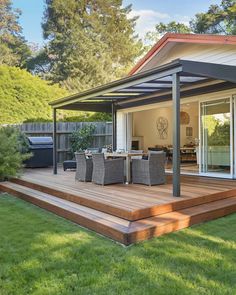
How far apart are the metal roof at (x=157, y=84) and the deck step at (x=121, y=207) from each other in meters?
2.41

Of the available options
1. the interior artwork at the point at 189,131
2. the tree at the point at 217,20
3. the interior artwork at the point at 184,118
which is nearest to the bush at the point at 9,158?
the interior artwork at the point at 184,118

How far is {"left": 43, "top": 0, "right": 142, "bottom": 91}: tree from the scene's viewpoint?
2558 cm

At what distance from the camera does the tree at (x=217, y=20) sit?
25531 millimetres

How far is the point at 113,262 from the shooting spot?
12.8 ft

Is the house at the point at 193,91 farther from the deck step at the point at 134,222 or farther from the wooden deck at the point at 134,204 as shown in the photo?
the deck step at the point at 134,222

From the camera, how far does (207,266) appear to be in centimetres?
376

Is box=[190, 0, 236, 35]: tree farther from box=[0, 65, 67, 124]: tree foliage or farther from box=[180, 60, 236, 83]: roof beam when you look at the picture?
box=[180, 60, 236, 83]: roof beam

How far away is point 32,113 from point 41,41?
47.5 ft

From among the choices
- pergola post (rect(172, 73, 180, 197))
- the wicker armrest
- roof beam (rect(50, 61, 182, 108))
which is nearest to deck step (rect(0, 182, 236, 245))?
pergola post (rect(172, 73, 180, 197))

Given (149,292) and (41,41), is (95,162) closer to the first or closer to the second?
(149,292)

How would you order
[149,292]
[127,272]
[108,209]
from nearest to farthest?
1. [149,292]
2. [127,272]
3. [108,209]

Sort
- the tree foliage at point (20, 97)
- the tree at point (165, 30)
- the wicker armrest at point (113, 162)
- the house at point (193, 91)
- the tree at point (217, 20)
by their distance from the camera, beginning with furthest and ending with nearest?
1. the tree at point (165, 30)
2. the tree at point (217, 20)
3. the tree foliage at point (20, 97)
4. the wicker armrest at point (113, 162)
5. the house at point (193, 91)

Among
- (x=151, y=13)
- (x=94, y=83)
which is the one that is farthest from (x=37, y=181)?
(x=151, y=13)

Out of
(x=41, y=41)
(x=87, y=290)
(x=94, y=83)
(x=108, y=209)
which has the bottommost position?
(x=87, y=290)
